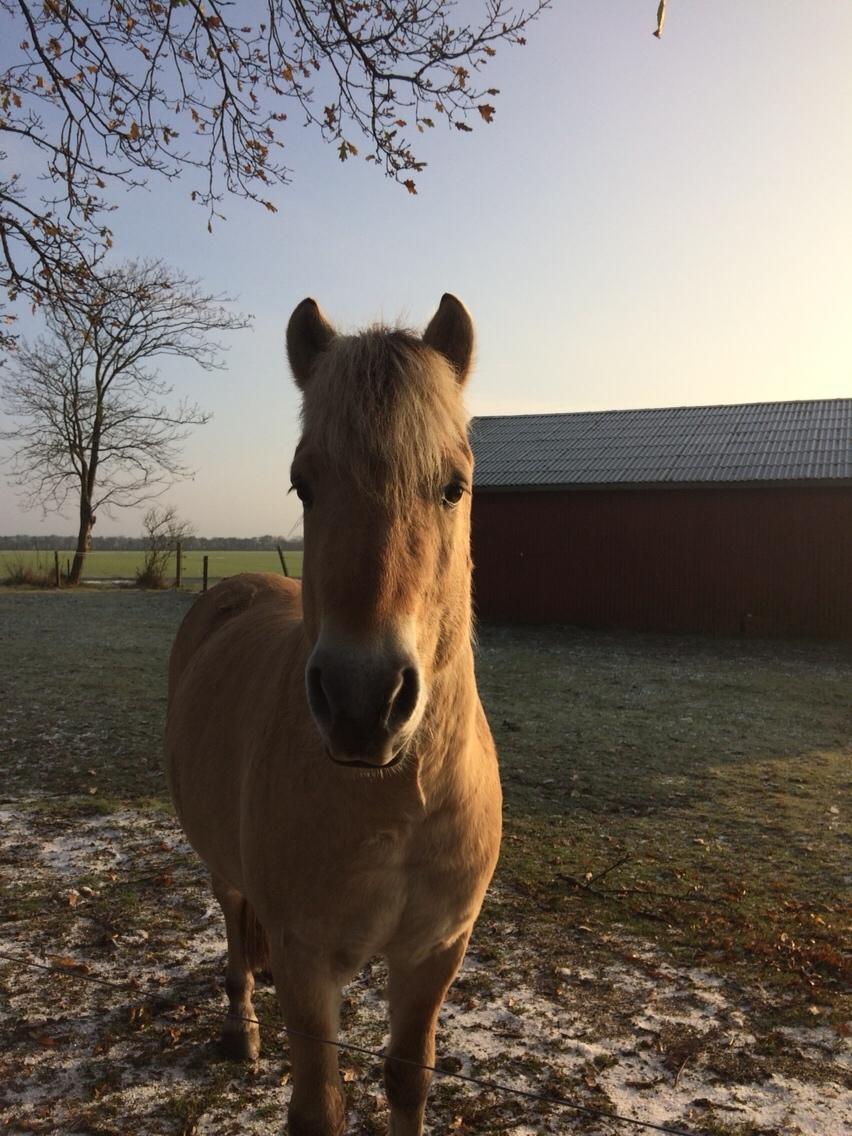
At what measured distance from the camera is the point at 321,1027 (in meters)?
2.25

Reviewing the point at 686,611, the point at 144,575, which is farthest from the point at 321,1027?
the point at 144,575

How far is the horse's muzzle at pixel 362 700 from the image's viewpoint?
63.5 inches

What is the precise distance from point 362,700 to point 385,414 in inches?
28.7

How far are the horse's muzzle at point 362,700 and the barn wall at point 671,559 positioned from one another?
17690mm

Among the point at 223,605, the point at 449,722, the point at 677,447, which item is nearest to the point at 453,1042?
the point at 449,722

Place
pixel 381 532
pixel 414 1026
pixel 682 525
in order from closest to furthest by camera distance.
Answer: pixel 381 532, pixel 414 1026, pixel 682 525

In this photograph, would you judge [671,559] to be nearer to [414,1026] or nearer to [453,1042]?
[453,1042]

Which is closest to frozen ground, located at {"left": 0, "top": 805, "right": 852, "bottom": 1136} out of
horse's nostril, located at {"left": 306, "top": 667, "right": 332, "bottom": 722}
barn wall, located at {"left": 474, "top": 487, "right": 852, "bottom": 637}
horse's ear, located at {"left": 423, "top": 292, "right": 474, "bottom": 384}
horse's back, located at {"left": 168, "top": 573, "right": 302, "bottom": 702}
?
horse's back, located at {"left": 168, "top": 573, "right": 302, "bottom": 702}

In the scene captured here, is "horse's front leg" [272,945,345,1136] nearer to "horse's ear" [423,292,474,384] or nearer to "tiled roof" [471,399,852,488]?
"horse's ear" [423,292,474,384]

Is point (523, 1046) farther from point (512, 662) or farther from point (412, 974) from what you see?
point (512, 662)

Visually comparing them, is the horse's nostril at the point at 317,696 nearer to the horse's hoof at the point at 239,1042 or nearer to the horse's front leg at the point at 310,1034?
the horse's front leg at the point at 310,1034

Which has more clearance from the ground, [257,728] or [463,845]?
[257,728]

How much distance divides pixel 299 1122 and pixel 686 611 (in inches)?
680

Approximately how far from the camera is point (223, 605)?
14.4ft
